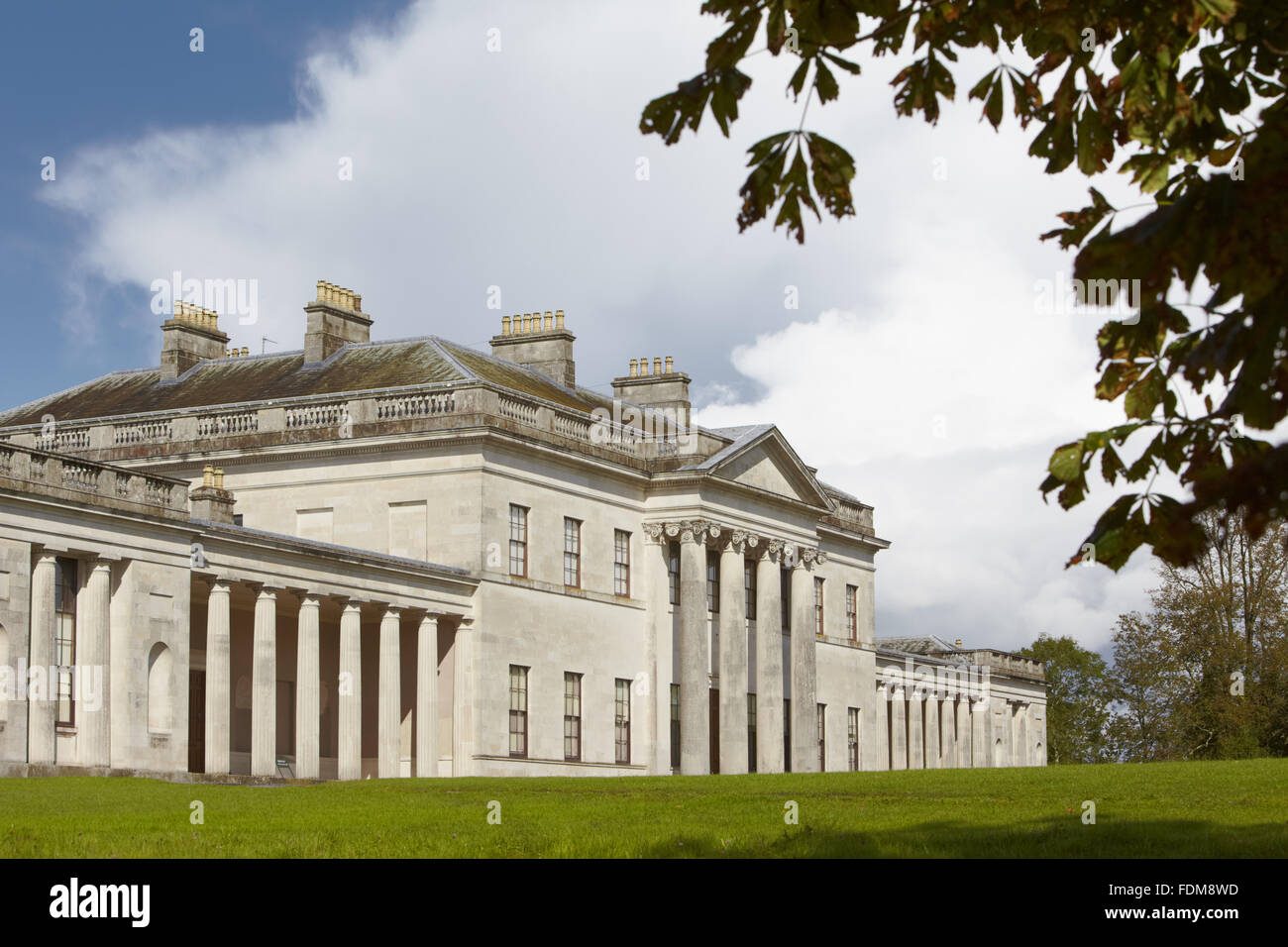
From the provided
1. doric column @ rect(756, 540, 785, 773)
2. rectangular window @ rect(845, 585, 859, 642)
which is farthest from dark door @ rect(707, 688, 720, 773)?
rectangular window @ rect(845, 585, 859, 642)

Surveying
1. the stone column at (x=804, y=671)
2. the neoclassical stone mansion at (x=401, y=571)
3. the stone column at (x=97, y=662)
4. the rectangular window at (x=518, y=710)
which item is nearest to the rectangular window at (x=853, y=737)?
the neoclassical stone mansion at (x=401, y=571)

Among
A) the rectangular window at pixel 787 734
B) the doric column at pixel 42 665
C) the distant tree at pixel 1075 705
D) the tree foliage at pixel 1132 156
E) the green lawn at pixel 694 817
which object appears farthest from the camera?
the distant tree at pixel 1075 705

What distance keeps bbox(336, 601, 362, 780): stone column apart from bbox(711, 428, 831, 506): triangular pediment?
1507 cm

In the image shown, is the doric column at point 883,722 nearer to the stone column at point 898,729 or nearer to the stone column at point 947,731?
the stone column at point 898,729

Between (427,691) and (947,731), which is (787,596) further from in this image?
(947,731)

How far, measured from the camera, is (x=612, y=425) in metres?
57.6

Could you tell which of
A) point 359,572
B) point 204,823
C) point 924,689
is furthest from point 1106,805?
point 924,689

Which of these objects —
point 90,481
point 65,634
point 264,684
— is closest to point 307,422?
point 264,684

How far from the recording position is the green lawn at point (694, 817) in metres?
16.5

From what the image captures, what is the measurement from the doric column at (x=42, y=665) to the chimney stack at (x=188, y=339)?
23775 millimetres

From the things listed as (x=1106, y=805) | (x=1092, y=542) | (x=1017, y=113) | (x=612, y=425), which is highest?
(x=612, y=425)


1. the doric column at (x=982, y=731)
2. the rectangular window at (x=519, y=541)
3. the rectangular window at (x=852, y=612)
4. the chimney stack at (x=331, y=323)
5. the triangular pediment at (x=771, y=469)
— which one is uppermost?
the chimney stack at (x=331, y=323)

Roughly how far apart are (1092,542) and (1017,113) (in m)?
2.15
